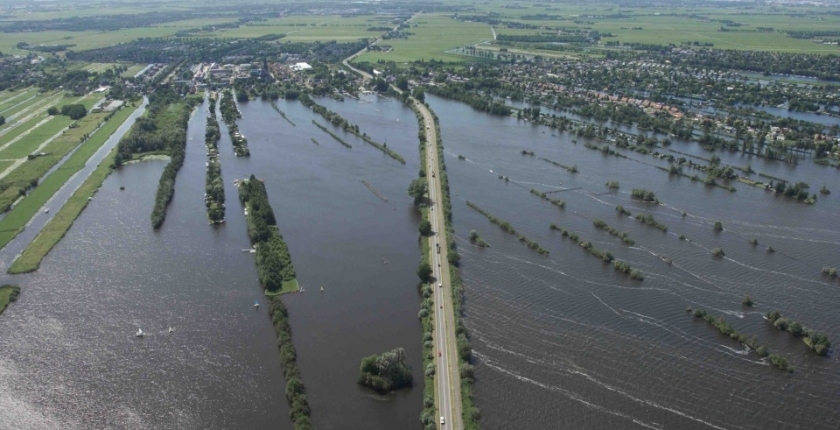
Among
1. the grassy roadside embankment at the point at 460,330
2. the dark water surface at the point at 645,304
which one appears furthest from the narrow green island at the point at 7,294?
the dark water surface at the point at 645,304

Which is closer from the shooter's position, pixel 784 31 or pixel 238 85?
pixel 238 85

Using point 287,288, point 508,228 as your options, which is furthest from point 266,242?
point 508,228

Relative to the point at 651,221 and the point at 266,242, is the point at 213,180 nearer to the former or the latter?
the point at 266,242

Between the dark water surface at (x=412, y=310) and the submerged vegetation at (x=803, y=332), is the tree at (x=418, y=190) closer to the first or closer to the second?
the dark water surface at (x=412, y=310)

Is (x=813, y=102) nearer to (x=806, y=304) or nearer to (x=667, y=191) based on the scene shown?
(x=667, y=191)

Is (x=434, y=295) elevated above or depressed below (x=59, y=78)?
below

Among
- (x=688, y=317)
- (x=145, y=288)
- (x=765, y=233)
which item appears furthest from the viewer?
(x=765, y=233)

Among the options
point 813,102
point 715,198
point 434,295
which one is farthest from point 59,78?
point 813,102
